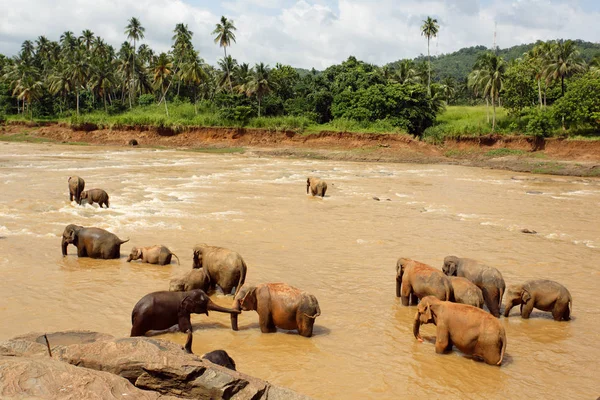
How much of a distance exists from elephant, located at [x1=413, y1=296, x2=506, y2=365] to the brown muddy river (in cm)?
21

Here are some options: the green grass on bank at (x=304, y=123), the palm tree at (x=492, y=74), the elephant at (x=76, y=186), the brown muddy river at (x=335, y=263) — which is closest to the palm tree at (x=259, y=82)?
the green grass on bank at (x=304, y=123)

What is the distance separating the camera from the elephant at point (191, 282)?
973 cm

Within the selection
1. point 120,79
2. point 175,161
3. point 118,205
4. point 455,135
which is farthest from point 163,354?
point 120,79

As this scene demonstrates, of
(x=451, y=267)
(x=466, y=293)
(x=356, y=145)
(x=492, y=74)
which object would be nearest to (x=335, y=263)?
(x=451, y=267)

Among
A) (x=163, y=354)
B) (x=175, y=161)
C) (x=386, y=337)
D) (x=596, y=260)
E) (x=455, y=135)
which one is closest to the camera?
(x=163, y=354)

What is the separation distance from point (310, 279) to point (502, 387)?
5.41 metres

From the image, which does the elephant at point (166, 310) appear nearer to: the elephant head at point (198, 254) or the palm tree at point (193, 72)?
the elephant head at point (198, 254)

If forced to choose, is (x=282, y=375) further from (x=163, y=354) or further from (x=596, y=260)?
(x=596, y=260)

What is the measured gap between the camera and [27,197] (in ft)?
71.6

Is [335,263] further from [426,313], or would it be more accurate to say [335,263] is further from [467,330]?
[467,330]

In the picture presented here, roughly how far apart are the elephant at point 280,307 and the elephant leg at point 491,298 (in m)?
3.55

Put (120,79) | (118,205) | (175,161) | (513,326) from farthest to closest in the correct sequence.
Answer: (120,79) < (175,161) < (118,205) < (513,326)

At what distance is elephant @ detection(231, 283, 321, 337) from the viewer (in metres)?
8.49

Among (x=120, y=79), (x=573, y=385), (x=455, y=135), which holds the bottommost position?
(x=573, y=385)
